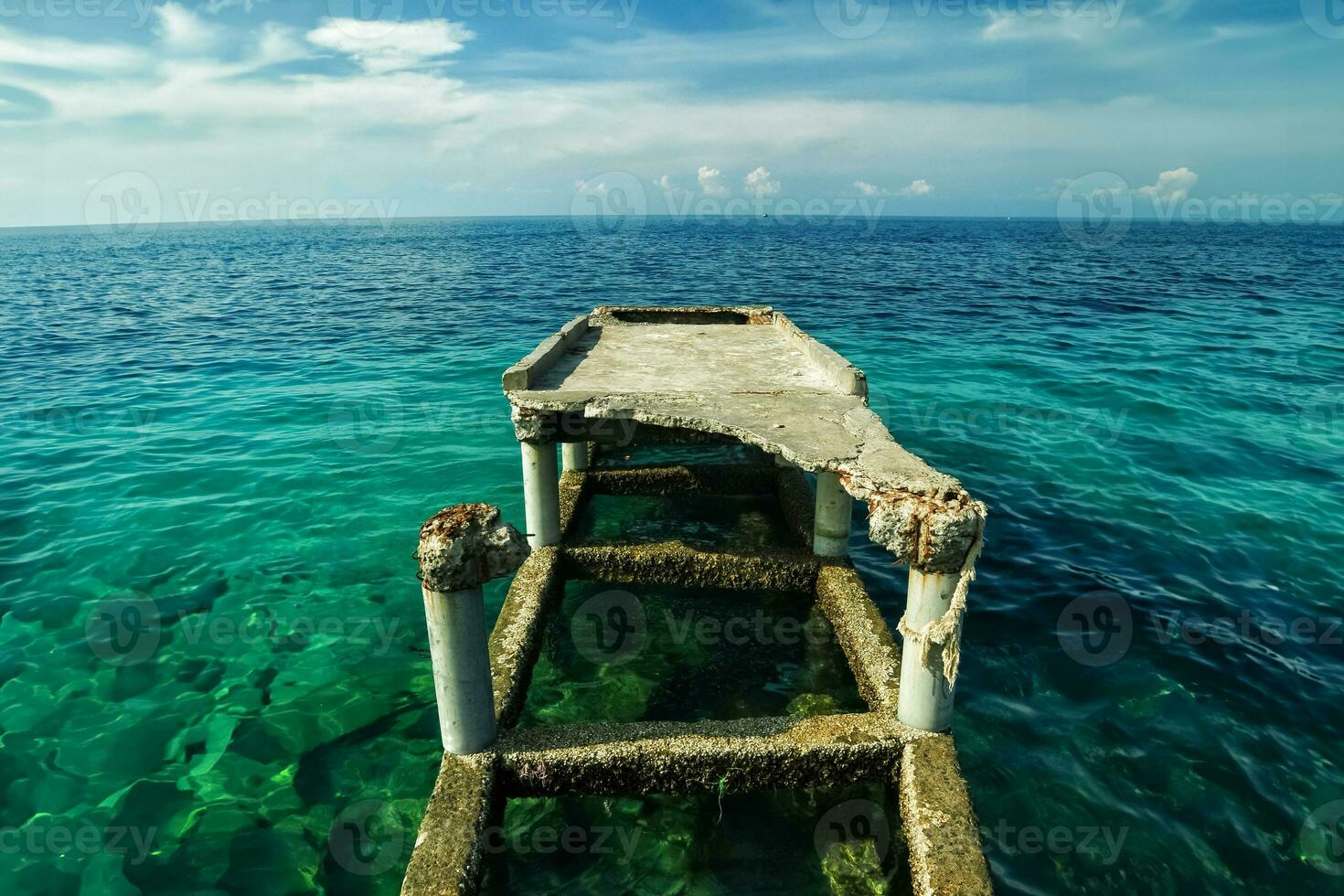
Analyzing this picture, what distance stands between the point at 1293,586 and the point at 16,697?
17.2 m

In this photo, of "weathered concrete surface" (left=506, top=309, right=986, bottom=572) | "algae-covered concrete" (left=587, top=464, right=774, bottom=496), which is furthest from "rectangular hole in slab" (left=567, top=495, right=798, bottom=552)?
"weathered concrete surface" (left=506, top=309, right=986, bottom=572)

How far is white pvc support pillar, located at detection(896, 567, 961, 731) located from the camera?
5.52 metres

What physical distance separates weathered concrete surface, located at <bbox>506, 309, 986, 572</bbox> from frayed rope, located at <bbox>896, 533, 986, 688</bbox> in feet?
0.33

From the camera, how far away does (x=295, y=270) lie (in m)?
62.9

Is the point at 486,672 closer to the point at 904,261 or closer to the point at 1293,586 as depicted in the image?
the point at 1293,586

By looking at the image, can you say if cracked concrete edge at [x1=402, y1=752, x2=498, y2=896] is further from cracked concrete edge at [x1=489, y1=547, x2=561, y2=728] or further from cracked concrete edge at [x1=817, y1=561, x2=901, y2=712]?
cracked concrete edge at [x1=817, y1=561, x2=901, y2=712]

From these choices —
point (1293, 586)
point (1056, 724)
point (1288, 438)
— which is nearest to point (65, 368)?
point (1056, 724)

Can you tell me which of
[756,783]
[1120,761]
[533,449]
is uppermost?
[533,449]

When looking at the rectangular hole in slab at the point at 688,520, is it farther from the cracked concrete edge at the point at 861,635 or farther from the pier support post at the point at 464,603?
the pier support post at the point at 464,603

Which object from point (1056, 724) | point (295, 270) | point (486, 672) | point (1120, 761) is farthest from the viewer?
point (295, 270)

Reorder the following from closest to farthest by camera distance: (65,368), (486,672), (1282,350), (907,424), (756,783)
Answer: (486,672) < (756,783) < (907,424) < (65,368) < (1282,350)

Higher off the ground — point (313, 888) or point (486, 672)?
point (486, 672)

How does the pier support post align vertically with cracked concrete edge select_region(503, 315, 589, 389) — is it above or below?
below

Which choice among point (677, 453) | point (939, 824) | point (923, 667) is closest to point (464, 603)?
point (923, 667)
